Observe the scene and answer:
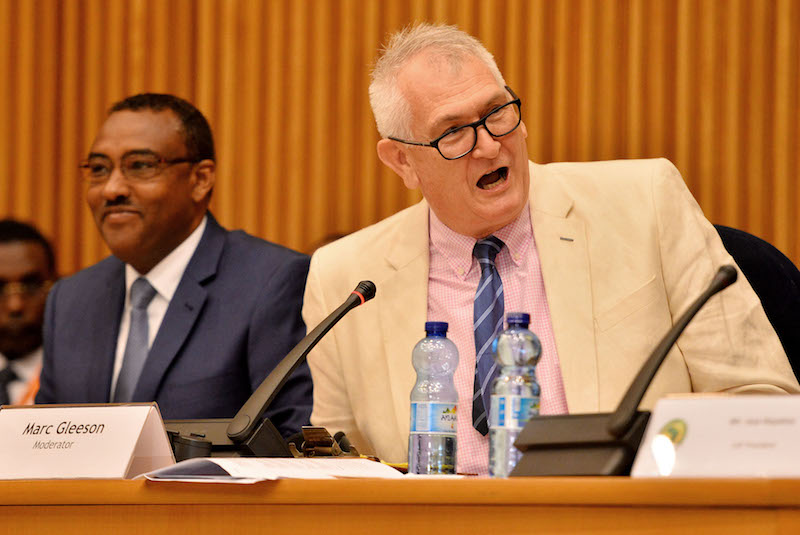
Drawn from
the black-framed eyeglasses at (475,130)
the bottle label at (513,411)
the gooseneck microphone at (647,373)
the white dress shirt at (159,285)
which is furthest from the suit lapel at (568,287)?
the white dress shirt at (159,285)

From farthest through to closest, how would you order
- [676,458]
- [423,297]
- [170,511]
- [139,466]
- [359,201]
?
[359,201], [423,297], [139,466], [170,511], [676,458]

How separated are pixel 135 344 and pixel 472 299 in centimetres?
111

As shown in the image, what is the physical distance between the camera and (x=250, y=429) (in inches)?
53.1

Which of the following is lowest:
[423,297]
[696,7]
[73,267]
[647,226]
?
[73,267]

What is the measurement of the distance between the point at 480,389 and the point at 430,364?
21cm

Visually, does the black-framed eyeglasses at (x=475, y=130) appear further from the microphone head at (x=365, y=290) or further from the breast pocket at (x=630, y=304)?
the microphone head at (x=365, y=290)

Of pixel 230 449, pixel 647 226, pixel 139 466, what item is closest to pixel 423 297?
pixel 647 226

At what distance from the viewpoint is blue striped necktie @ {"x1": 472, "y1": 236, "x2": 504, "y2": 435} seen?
6.05 ft

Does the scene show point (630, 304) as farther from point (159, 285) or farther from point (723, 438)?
point (159, 285)

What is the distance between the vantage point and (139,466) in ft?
4.06

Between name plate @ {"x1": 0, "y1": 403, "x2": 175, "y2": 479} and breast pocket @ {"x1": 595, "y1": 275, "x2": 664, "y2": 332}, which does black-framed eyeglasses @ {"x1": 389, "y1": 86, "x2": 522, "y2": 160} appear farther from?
name plate @ {"x1": 0, "y1": 403, "x2": 175, "y2": 479}

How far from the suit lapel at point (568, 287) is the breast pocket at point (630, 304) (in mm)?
25

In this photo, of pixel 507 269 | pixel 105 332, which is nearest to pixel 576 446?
pixel 507 269

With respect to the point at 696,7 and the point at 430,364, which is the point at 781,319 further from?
the point at 696,7
